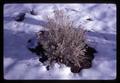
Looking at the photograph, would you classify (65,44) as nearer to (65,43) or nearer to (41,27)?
(65,43)

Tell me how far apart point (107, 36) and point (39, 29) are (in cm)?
43

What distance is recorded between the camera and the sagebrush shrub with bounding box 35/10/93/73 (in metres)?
2.14

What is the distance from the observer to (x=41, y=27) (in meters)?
2.15

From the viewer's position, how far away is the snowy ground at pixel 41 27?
2.10m

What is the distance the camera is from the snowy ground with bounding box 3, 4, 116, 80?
2102 millimetres

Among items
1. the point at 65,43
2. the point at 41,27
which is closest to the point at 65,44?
the point at 65,43

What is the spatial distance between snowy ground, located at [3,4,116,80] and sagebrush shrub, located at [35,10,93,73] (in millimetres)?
40

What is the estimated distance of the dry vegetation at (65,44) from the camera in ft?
7.02

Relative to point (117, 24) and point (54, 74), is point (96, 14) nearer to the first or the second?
point (117, 24)

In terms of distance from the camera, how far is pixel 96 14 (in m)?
2.16

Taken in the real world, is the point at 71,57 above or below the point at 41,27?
below

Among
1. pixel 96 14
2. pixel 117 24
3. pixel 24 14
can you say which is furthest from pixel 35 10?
pixel 117 24

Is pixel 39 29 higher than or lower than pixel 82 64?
higher

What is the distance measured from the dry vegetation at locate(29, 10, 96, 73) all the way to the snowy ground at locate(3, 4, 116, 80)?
40 mm
